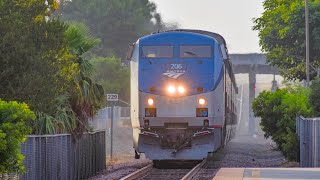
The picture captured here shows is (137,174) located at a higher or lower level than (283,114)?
lower

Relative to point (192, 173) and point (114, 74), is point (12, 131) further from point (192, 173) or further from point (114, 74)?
point (114, 74)

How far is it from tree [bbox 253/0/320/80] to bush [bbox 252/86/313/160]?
1550 centimetres

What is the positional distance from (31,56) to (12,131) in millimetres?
7953

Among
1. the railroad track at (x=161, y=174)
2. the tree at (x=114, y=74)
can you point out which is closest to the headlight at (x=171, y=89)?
the railroad track at (x=161, y=174)

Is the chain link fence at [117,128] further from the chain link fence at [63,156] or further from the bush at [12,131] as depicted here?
the bush at [12,131]

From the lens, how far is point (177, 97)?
27.0 m

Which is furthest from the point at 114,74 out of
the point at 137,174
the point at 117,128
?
the point at 137,174

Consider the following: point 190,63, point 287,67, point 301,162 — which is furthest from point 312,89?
point 287,67

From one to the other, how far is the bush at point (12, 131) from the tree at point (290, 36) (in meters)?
37.2

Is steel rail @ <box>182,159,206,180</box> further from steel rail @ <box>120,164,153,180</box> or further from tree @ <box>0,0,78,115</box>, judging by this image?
tree @ <box>0,0,78,115</box>

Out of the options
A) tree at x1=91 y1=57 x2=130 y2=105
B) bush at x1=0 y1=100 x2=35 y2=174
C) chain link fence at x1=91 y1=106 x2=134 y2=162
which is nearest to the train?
bush at x1=0 y1=100 x2=35 y2=174

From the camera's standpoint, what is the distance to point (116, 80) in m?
81.6

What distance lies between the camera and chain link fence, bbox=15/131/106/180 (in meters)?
20.9

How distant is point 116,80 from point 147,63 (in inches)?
2132
